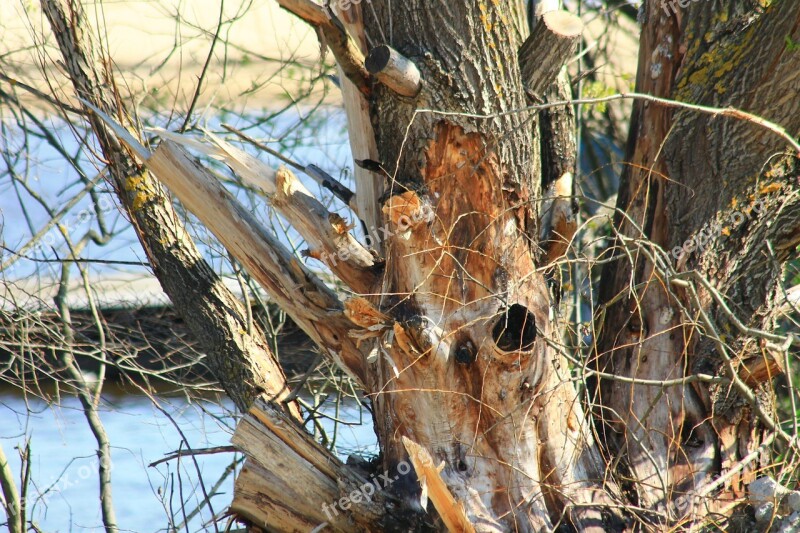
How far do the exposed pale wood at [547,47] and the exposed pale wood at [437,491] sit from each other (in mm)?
1439

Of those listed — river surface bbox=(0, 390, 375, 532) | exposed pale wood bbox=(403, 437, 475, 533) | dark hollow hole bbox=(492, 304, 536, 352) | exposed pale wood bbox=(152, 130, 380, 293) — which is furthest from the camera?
river surface bbox=(0, 390, 375, 532)

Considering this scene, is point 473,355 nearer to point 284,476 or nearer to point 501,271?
point 501,271

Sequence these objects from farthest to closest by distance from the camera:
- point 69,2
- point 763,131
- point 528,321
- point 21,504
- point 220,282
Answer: point 21,504 < point 220,282 < point 69,2 < point 763,131 < point 528,321

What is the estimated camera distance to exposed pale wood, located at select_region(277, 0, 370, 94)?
2562mm

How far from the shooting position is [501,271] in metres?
2.77

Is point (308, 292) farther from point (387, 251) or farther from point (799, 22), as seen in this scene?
point (799, 22)

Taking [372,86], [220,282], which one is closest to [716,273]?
[372,86]

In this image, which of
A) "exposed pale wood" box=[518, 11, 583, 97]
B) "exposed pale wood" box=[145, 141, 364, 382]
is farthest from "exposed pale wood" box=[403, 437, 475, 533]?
"exposed pale wood" box=[518, 11, 583, 97]

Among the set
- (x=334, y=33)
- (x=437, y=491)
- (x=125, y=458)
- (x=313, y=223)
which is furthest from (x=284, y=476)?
(x=125, y=458)

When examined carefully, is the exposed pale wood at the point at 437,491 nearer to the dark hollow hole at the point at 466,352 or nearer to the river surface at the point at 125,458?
the dark hollow hole at the point at 466,352

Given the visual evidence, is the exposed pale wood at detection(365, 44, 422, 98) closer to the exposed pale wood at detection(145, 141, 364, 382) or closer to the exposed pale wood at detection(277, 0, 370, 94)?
the exposed pale wood at detection(277, 0, 370, 94)

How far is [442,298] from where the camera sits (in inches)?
108

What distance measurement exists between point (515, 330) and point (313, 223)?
832mm

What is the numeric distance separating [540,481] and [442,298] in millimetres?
761
